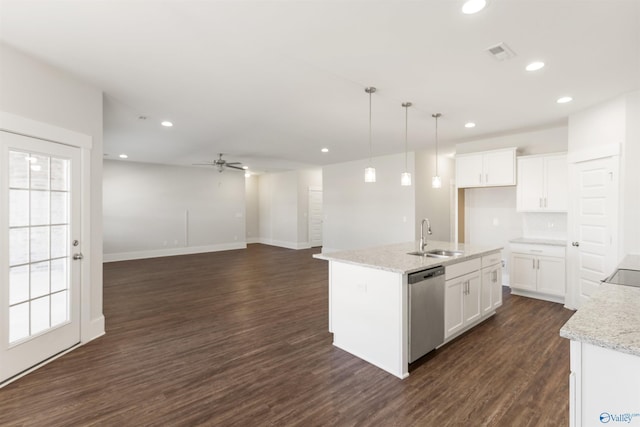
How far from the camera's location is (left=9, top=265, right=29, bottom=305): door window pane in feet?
8.36

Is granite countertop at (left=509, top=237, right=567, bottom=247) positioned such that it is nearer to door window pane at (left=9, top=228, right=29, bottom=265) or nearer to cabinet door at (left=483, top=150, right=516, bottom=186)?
cabinet door at (left=483, top=150, right=516, bottom=186)

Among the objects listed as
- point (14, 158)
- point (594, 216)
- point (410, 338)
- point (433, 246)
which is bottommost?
point (410, 338)

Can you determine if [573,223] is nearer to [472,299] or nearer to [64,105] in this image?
[472,299]

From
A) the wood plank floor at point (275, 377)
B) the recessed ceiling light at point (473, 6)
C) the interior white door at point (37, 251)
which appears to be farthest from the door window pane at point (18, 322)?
the recessed ceiling light at point (473, 6)

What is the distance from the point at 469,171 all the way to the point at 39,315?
625 centimetres

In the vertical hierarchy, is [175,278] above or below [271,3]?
below

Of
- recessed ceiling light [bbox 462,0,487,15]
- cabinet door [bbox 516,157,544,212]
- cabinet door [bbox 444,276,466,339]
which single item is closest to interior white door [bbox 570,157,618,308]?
cabinet door [bbox 516,157,544,212]

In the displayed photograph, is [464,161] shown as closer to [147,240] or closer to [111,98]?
[111,98]

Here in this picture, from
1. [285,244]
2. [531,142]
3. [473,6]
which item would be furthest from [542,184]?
[285,244]

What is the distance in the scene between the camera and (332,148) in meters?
6.62

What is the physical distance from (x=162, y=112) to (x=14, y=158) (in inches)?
73.1

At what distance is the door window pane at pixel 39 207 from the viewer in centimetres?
273

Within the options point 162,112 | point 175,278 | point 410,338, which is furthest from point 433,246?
point 175,278

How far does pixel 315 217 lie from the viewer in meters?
10.9
